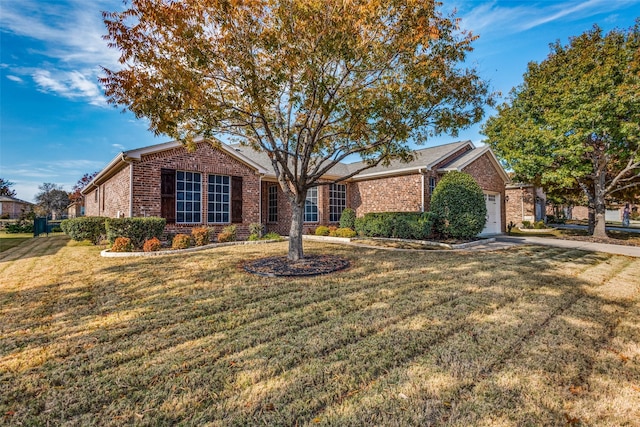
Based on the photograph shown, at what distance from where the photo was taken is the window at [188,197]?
1133 cm

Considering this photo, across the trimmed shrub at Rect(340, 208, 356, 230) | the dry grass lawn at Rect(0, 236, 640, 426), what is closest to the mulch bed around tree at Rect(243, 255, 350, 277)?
the dry grass lawn at Rect(0, 236, 640, 426)

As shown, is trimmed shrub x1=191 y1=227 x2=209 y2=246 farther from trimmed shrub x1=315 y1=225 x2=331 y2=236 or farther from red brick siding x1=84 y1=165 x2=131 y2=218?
trimmed shrub x1=315 y1=225 x2=331 y2=236

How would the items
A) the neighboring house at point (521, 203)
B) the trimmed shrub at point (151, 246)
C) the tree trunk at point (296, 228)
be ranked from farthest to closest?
the neighboring house at point (521, 203)
the trimmed shrub at point (151, 246)
the tree trunk at point (296, 228)

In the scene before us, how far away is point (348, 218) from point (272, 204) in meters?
4.08

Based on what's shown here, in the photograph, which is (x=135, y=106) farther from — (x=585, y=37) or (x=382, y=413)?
(x=585, y=37)

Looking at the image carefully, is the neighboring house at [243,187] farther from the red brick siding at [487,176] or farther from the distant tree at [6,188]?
the distant tree at [6,188]

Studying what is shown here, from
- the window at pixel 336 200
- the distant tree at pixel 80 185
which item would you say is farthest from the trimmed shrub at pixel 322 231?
the distant tree at pixel 80 185

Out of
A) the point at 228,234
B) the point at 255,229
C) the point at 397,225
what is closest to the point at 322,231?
the point at 255,229

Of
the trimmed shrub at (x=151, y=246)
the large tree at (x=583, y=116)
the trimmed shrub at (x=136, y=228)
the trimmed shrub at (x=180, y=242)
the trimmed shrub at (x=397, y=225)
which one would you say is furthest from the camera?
the large tree at (x=583, y=116)

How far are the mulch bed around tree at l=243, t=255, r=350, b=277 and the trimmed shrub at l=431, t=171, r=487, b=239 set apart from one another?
644 cm

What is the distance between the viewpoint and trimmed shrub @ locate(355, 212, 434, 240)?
12.3 m

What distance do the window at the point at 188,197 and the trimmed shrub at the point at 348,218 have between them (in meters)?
7.38

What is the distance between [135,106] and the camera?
5.84m

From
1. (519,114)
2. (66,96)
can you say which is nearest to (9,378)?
(66,96)
